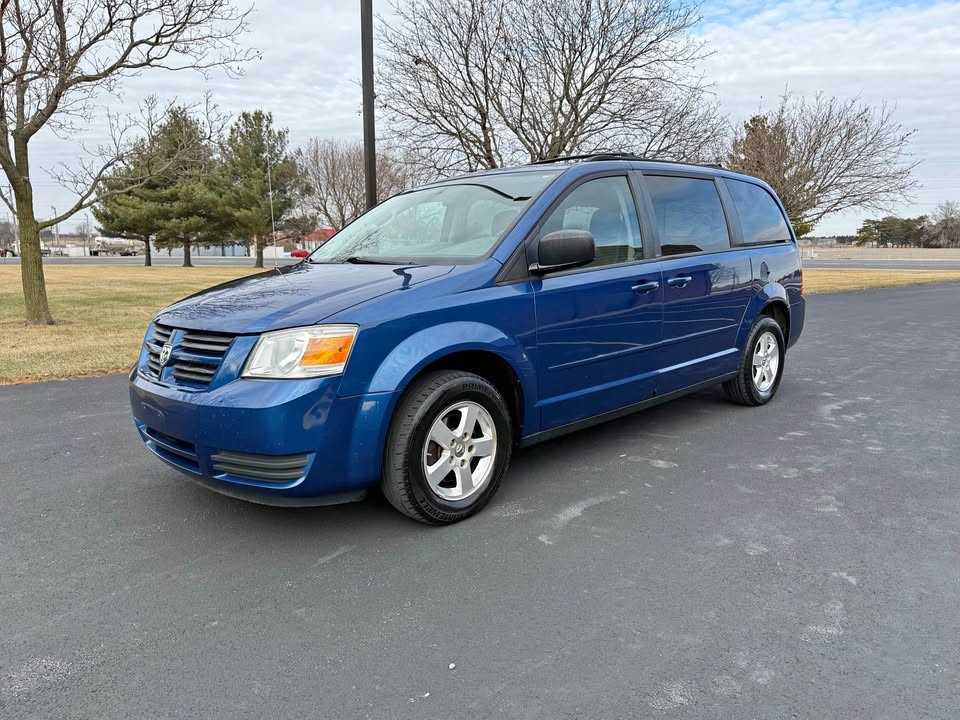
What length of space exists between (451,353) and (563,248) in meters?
0.85

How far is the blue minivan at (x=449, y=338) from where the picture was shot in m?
2.97

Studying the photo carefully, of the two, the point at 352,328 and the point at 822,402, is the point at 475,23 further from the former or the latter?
the point at 352,328

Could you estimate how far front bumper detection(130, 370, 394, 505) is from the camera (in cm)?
288

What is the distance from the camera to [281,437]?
288 cm

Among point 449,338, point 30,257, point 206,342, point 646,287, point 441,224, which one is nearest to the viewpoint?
point 206,342

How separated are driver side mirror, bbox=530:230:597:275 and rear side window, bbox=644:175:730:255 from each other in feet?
3.65

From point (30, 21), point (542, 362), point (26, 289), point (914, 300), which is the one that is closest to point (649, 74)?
point (914, 300)

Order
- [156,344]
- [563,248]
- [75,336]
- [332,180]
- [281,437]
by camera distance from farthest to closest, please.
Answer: [332,180] < [75,336] < [563,248] < [156,344] < [281,437]

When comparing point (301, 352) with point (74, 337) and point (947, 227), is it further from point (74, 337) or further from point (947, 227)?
point (947, 227)

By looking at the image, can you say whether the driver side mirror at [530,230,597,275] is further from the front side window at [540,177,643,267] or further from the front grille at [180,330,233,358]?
the front grille at [180,330,233,358]

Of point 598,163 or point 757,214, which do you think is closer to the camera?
point 598,163

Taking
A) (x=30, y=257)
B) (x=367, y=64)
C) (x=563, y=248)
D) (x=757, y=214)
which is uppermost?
(x=367, y=64)

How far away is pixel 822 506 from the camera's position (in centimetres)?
358

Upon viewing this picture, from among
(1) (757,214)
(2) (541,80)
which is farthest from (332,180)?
(1) (757,214)
